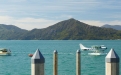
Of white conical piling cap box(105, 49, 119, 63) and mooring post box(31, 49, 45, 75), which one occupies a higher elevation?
white conical piling cap box(105, 49, 119, 63)

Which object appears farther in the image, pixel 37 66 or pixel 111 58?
pixel 111 58

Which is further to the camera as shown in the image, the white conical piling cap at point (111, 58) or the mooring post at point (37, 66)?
the white conical piling cap at point (111, 58)

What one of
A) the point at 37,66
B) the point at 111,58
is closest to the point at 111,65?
the point at 111,58

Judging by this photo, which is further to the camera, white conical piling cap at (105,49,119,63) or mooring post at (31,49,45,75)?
white conical piling cap at (105,49,119,63)

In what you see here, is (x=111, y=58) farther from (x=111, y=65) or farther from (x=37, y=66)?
(x=37, y=66)

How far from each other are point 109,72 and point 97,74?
128 ft

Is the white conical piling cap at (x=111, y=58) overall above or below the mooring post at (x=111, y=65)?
above

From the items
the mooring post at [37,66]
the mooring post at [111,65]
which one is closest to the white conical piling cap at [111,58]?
the mooring post at [111,65]

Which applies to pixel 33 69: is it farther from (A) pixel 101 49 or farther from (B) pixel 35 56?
(A) pixel 101 49

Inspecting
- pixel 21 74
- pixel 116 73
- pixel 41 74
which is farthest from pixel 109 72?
pixel 21 74

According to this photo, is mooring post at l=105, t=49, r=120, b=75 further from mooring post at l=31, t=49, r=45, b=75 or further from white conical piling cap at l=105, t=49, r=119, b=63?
mooring post at l=31, t=49, r=45, b=75

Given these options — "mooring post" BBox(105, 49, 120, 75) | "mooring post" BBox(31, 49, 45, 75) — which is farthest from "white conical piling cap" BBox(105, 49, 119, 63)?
"mooring post" BBox(31, 49, 45, 75)

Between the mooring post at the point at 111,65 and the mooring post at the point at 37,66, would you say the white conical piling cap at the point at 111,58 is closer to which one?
the mooring post at the point at 111,65

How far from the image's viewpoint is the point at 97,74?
1690 inches
